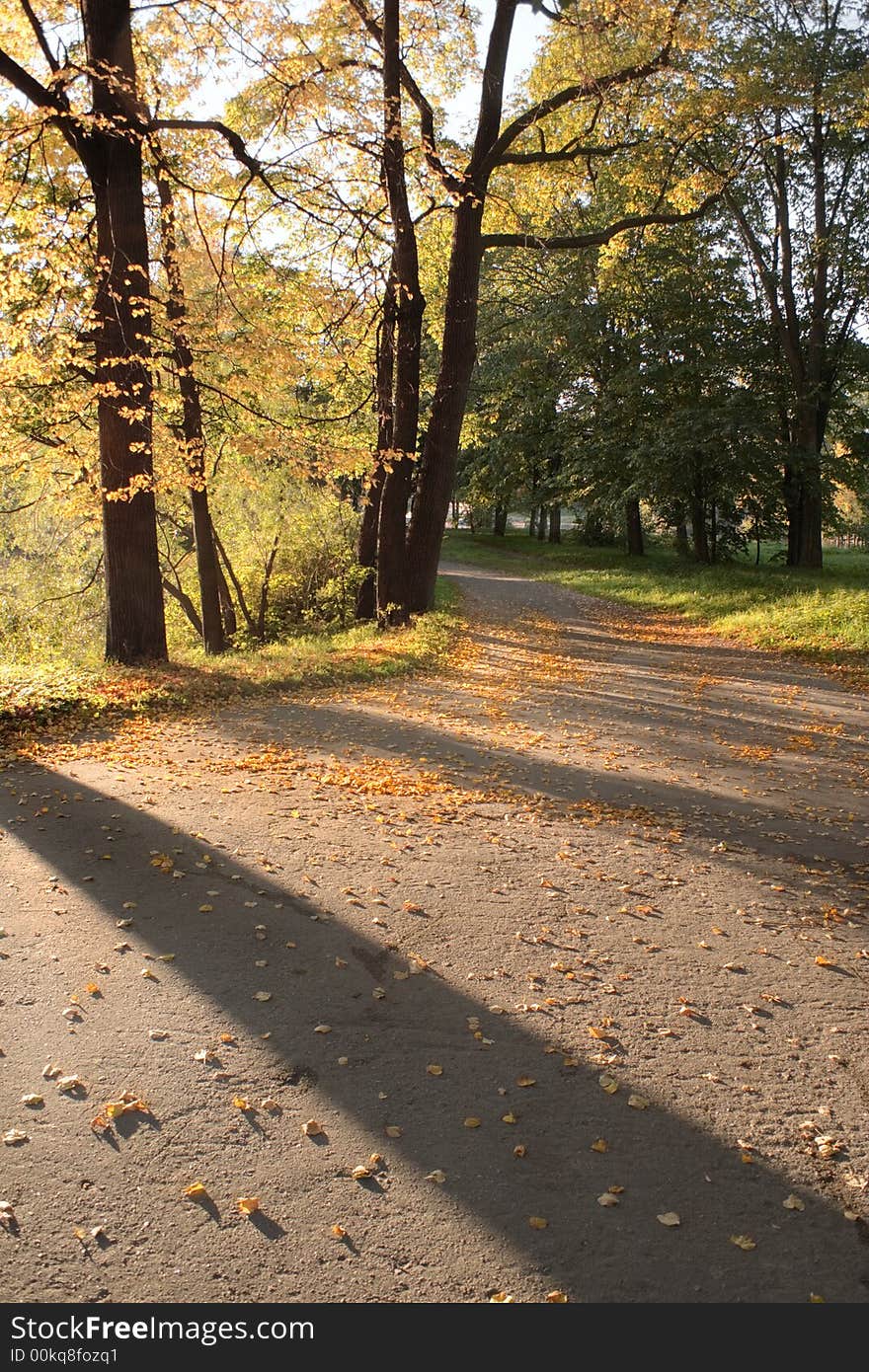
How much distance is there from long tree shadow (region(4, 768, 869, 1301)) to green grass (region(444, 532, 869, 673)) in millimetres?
10564

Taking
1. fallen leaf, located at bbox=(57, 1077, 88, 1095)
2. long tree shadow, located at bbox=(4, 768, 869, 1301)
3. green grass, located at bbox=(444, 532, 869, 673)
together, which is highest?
green grass, located at bbox=(444, 532, 869, 673)

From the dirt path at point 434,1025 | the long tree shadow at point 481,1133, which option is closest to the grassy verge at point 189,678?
the dirt path at point 434,1025

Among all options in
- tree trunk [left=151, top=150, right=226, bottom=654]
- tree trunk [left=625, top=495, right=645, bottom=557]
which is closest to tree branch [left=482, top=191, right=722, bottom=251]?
tree trunk [left=151, top=150, right=226, bottom=654]

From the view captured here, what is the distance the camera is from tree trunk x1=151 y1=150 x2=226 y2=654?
10638mm

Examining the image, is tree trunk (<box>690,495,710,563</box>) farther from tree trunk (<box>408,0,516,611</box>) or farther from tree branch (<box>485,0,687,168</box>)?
tree branch (<box>485,0,687,168</box>)

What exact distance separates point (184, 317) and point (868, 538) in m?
40.0

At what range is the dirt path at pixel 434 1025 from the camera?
2729 mm

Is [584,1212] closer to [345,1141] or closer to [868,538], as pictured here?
[345,1141]

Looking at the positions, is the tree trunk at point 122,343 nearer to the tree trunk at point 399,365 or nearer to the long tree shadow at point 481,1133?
the tree trunk at point 399,365

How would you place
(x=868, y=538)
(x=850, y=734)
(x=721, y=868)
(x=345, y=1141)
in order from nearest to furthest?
(x=345, y=1141)
(x=721, y=868)
(x=850, y=734)
(x=868, y=538)

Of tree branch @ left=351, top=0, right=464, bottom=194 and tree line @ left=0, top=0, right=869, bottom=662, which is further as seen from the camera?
tree branch @ left=351, top=0, right=464, bottom=194

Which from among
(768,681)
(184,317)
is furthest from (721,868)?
(184,317)

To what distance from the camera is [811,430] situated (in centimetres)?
2342

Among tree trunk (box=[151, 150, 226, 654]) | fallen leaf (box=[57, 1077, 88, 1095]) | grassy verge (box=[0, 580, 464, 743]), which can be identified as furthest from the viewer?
tree trunk (box=[151, 150, 226, 654])
